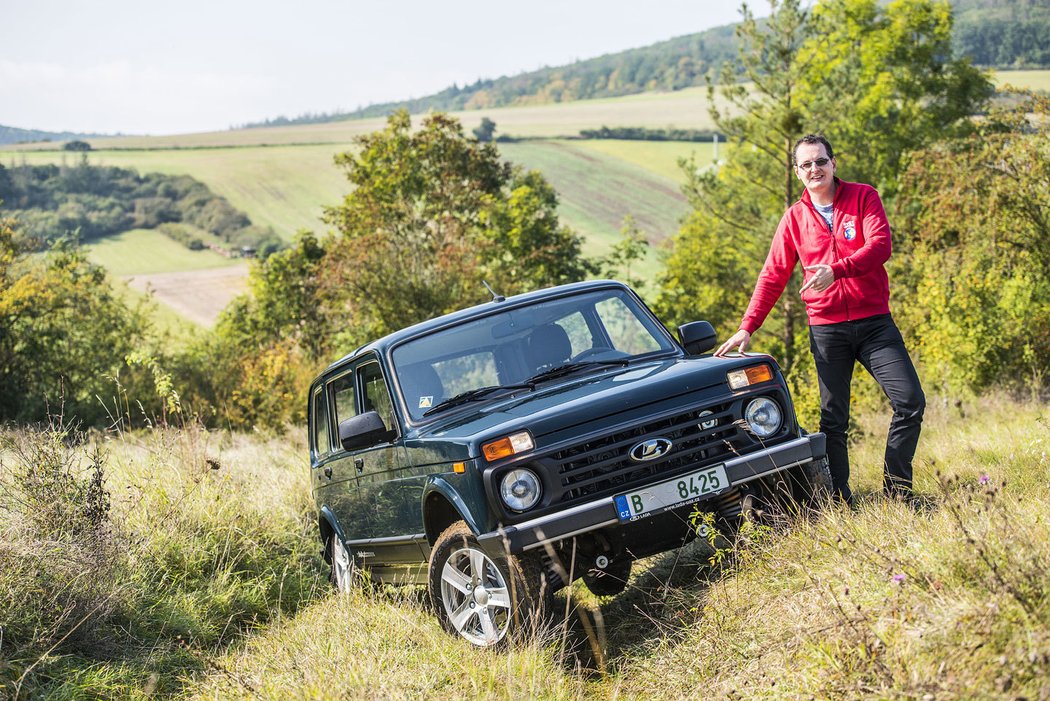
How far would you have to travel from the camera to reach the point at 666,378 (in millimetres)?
5477

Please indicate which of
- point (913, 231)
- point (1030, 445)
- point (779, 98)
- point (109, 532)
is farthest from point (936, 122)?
point (109, 532)

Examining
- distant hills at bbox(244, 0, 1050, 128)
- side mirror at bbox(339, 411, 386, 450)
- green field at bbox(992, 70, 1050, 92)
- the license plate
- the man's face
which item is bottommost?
the license plate

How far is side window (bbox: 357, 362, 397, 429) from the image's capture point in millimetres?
6457

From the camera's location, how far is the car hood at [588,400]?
Result: 516cm

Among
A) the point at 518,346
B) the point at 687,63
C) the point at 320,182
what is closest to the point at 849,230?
the point at 518,346

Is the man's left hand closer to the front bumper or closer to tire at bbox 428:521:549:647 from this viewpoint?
the front bumper

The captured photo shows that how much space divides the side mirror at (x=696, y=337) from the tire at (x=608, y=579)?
1369 millimetres

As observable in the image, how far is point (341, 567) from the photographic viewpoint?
8008mm

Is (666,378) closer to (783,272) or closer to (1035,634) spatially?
(783,272)

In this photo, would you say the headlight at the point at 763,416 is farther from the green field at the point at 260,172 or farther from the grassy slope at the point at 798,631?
the green field at the point at 260,172

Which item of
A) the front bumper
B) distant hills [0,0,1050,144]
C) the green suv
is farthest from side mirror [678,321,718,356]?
distant hills [0,0,1050,144]

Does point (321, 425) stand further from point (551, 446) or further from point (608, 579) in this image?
point (551, 446)

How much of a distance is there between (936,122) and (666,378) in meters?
45.0

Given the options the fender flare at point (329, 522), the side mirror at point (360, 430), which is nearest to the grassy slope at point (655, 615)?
the fender flare at point (329, 522)
